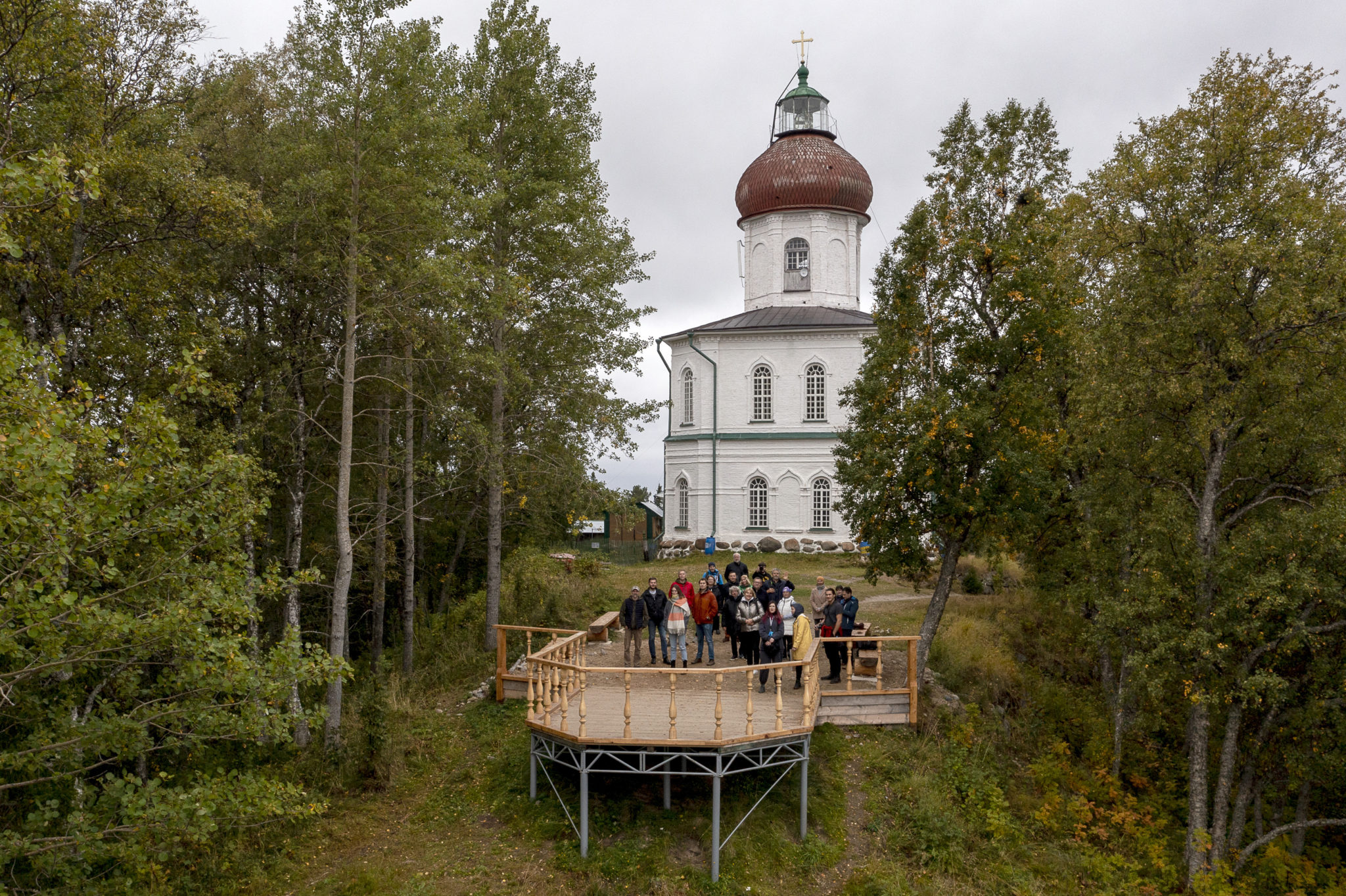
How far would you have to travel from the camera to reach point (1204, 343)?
1288 centimetres

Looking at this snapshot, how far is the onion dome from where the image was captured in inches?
1337

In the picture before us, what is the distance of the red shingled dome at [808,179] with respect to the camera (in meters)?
33.9

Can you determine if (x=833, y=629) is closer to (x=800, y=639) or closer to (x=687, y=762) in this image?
(x=800, y=639)

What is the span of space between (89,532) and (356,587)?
14696mm

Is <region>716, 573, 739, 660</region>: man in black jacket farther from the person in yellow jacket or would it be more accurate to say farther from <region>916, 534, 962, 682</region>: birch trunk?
<region>916, 534, 962, 682</region>: birch trunk

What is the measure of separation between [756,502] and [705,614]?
18354mm

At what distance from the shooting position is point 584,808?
1111 centimetres

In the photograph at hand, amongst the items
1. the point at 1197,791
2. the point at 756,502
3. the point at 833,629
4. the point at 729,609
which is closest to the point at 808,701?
the point at 833,629

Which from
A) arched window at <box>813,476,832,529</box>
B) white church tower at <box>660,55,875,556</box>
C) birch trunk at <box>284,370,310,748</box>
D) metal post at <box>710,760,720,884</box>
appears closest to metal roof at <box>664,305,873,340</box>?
white church tower at <box>660,55,875,556</box>

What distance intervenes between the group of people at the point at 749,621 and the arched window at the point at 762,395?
704 inches

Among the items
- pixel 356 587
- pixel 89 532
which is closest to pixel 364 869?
pixel 89 532

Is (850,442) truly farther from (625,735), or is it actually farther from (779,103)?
(779,103)

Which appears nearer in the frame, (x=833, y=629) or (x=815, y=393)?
(x=833, y=629)

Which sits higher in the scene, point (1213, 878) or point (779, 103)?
point (779, 103)
